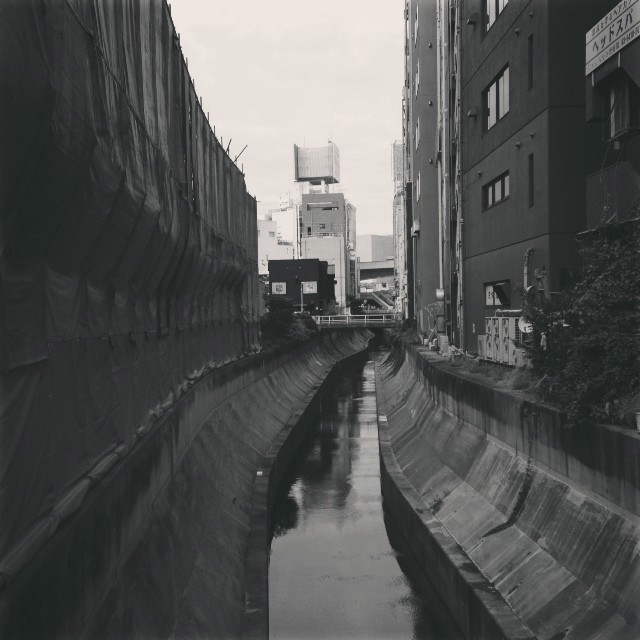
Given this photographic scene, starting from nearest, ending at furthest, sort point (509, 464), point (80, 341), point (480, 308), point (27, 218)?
point (27, 218) < point (80, 341) < point (509, 464) < point (480, 308)

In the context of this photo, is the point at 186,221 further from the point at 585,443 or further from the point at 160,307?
the point at 585,443

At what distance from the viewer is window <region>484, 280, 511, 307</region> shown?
2261 centimetres

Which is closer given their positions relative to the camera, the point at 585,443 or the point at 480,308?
the point at 585,443

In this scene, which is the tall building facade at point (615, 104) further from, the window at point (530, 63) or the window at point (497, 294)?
the window at point (497, 294)

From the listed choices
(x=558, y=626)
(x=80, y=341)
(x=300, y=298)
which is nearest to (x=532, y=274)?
(x=558, y=626)

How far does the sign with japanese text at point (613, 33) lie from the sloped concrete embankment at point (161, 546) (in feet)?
34.3

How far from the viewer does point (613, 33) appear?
14875 mm

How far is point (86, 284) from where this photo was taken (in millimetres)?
9070

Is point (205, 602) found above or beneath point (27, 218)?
beneath

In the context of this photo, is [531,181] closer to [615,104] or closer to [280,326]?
[615,104]

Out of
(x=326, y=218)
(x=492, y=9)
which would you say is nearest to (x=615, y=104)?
(x=492, y=9)

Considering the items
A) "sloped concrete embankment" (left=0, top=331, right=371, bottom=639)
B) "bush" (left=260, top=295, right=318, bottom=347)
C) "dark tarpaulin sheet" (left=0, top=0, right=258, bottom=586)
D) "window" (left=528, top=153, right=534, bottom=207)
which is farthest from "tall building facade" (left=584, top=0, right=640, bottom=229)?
"bush" (left=260, top=295, right=318, bottom=347)

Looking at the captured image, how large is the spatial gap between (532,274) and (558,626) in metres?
12.5

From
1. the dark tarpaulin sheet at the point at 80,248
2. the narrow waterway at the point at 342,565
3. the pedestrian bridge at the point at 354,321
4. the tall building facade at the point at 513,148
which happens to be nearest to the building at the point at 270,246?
the pedestrian bridge at the point at 354,321
